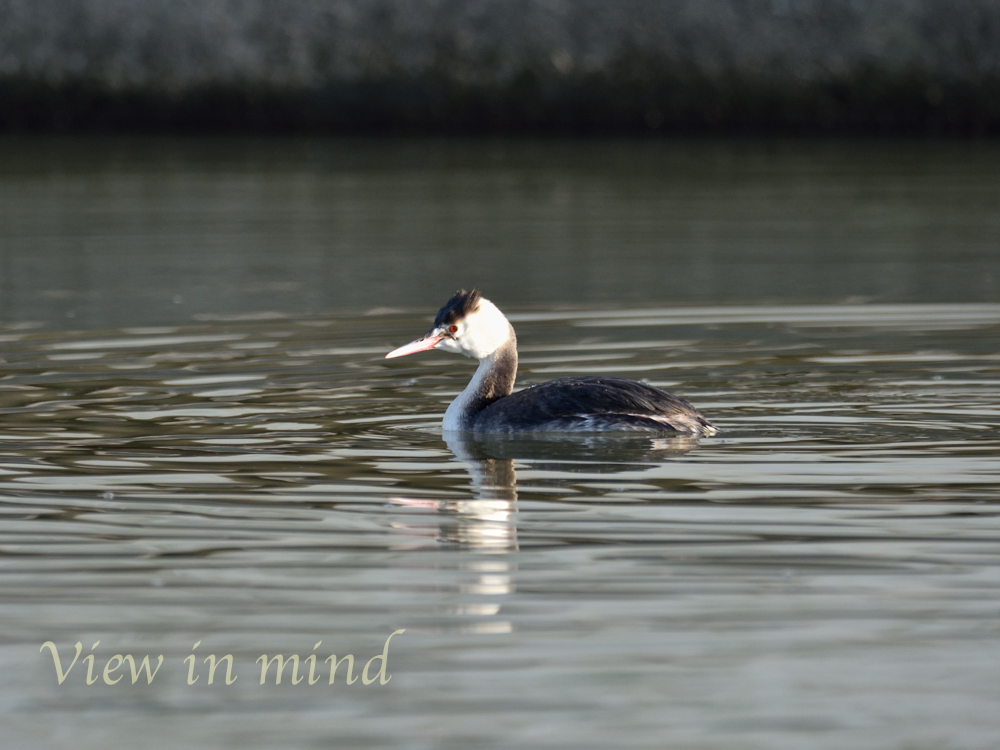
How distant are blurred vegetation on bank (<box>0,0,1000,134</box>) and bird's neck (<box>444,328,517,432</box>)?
13.4m

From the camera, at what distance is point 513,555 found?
17.3ft

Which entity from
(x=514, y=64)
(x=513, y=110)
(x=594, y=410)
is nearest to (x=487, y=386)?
(x=594, y=410)

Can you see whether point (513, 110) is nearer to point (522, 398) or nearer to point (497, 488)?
point (522, 398)

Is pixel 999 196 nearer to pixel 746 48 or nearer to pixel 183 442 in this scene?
pixel 746 48

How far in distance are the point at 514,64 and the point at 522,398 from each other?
45.8ft

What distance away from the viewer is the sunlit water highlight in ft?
13.2

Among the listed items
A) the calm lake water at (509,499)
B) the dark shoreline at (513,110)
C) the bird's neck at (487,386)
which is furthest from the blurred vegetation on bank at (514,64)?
the bird's neck at (487,386)

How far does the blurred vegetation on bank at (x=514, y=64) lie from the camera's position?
Answer: 20.8 m

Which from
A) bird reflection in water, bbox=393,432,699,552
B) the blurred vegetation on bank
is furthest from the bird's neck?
the blurred vegetation on bank

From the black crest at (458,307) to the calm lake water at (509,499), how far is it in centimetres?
46

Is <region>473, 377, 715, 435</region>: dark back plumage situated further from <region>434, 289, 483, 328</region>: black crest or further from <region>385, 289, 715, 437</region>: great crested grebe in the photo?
<region>434, 289, 483, 328</region>: black crest

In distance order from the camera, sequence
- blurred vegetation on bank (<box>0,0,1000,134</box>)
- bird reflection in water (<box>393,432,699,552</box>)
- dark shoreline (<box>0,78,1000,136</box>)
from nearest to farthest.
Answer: bird reflection in water (<box>393,432,699,552</box>), blurred vegetation on bank (<box>0,0,1000,134</box>), dark shoreline (<box>0,78,1000,136</box>)

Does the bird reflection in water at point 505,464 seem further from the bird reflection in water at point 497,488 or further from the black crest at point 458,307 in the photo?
the black crest at point 458,307

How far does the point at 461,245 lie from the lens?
14250mm
